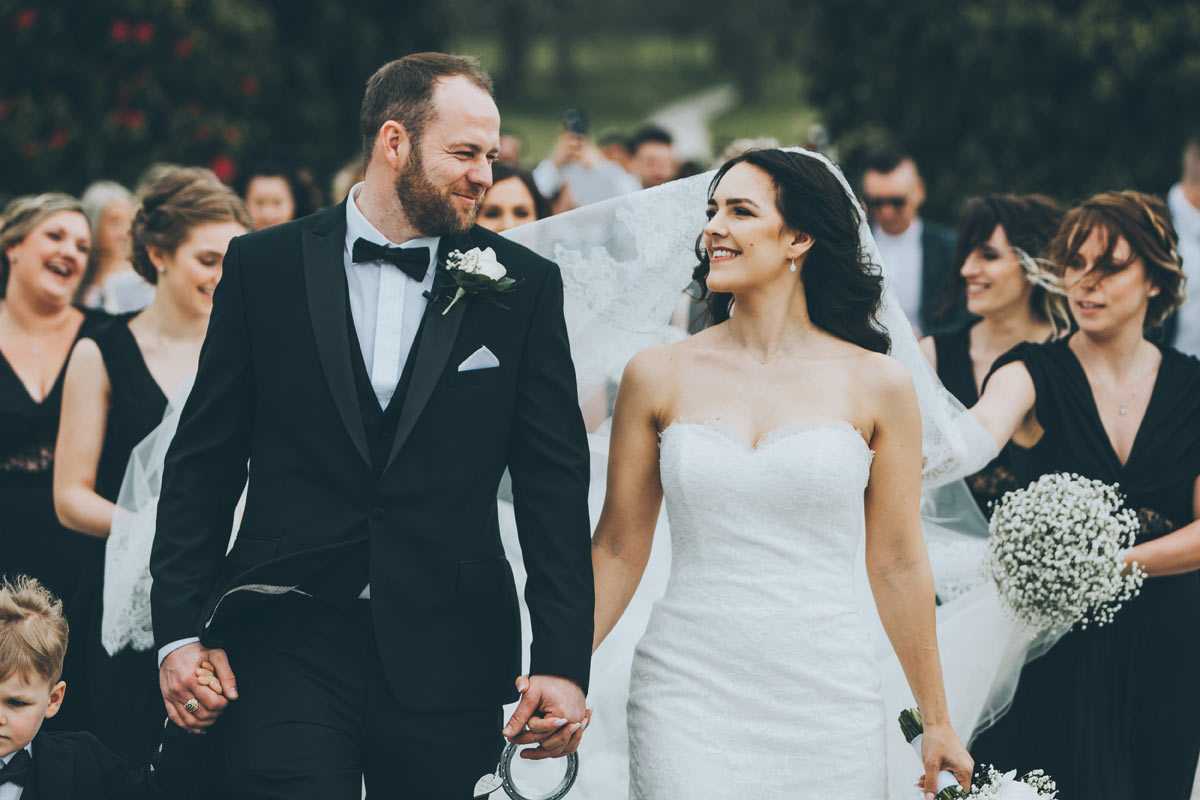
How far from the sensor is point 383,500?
345 cm

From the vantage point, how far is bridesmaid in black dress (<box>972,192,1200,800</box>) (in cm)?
490

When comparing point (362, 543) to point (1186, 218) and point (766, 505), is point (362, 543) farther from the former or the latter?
point (1186, 218)

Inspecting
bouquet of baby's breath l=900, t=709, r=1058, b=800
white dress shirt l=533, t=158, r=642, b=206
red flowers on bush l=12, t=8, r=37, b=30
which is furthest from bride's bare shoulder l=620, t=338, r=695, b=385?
red flowers on bush l=12, t=8, r=37, b=30

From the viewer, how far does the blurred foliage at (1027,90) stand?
44.3ft

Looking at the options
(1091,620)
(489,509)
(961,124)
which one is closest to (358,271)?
(489,509)

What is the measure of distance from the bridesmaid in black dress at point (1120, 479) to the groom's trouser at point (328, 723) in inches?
92.5

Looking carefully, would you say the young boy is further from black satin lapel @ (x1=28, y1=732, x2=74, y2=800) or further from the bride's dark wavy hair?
the bride's dark wavy hair

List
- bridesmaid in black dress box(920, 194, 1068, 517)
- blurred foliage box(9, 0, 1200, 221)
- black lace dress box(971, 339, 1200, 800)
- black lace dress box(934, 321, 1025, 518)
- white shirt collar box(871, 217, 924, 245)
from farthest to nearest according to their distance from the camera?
blurred foliage box(9, 0, 1200, 221), white shirt collar box(871, 217, 924, 245), bridesmaid in black dress box(920, 194, 1068, 517), black lace dress box(934, 321, 1025, 518), black lace dress box(971, 339, 1200, 800)

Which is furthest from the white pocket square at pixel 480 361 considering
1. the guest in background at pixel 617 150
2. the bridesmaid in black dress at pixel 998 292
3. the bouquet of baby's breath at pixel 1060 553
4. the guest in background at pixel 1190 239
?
the guest in background at pixel 617 150

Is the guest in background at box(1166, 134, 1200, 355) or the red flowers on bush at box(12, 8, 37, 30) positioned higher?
the red flowers on bush at box(12, 8, 37, 30)

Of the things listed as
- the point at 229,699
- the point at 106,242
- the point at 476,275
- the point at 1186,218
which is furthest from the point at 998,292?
the point at 106,242

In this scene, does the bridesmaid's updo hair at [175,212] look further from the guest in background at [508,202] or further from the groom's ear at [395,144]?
the groom's ear at [395,144]

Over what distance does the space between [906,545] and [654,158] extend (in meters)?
8.26

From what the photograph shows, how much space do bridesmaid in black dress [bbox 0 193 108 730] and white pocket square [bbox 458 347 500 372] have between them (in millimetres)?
2369
